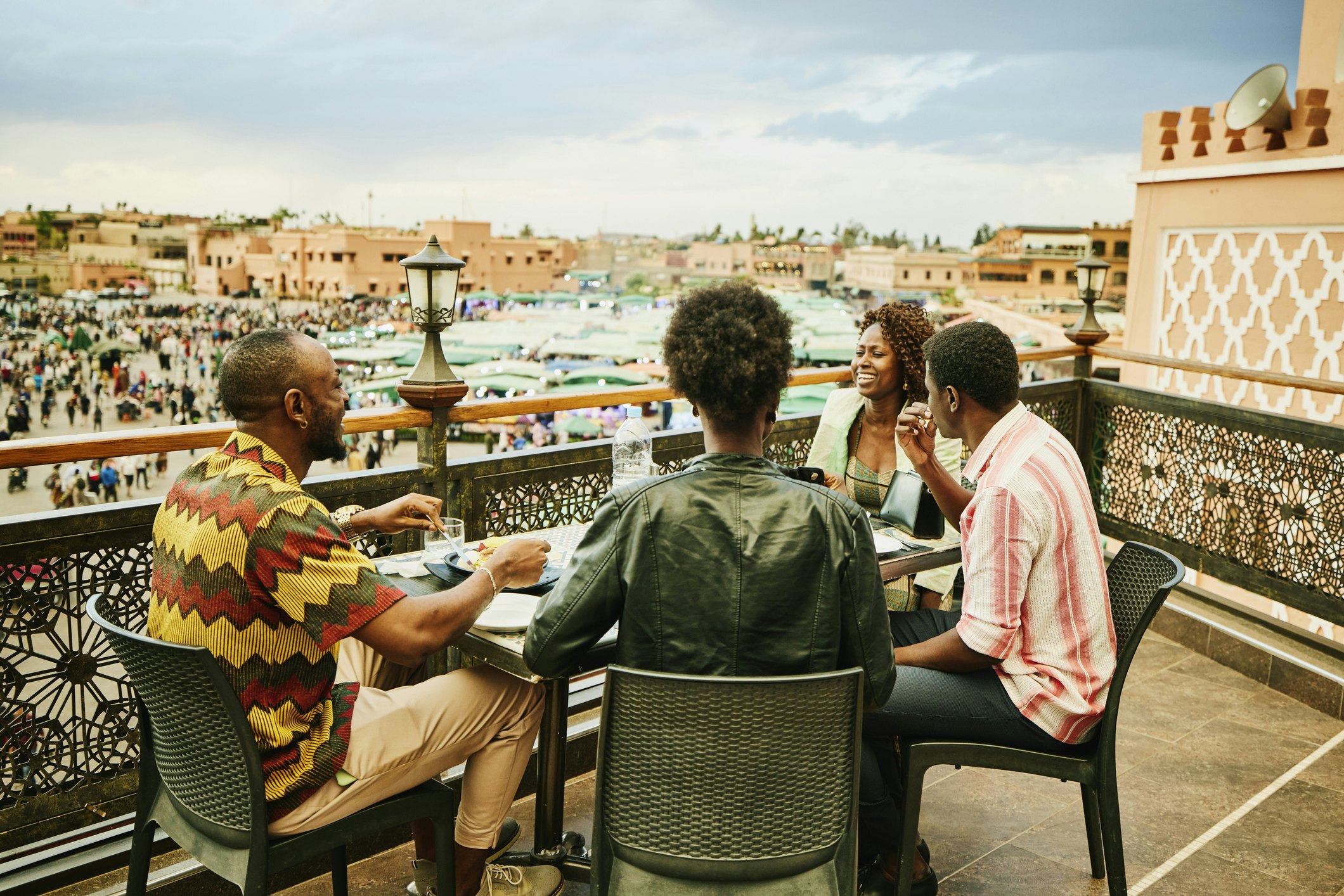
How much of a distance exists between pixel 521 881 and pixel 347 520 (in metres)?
0.91

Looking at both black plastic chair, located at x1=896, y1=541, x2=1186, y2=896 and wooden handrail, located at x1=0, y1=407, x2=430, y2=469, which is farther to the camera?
wooden handrail, located at x1=0, y1=407, x2=430, y2=469

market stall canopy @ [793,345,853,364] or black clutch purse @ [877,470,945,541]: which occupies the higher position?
black clutch purse @ [877,470,945,541]

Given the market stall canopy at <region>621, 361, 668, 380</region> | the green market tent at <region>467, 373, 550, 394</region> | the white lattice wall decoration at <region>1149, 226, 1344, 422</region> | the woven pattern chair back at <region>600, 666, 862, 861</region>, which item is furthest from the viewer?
the market stall canopy at <region>621, 361, 668, 380</region>

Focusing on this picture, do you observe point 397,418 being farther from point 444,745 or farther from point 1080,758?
point 1080,758

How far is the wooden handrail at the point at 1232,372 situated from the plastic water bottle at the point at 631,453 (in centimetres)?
289

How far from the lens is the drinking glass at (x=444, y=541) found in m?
2.18

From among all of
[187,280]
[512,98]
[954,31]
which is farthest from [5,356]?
[954,31]

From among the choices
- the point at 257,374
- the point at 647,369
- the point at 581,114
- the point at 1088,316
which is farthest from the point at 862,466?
the point at 581,114

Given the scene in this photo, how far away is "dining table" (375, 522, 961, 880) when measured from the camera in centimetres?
190

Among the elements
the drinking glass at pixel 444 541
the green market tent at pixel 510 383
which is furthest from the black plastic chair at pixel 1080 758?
the green market tent at pixel 510 383

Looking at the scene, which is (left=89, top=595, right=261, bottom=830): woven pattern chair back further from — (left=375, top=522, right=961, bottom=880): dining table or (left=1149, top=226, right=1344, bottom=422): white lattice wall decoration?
(left=1149, top=226, right=1344, bottom=422): white lattice wall decoration

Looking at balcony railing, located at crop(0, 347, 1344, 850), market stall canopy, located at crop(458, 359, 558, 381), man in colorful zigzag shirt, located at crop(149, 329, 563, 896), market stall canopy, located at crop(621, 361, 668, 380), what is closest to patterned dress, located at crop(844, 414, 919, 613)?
balcony railing, located at crop(0, 347, 1344, 850)

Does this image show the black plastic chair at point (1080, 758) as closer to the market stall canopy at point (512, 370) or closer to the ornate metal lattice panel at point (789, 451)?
the ornate metal lattice panel at point (789, 451)

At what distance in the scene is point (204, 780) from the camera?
1.67 metres
